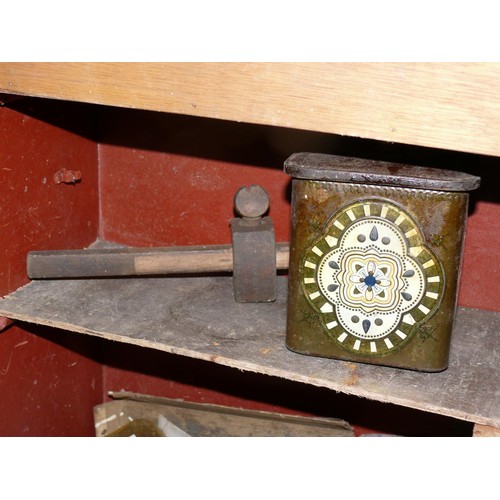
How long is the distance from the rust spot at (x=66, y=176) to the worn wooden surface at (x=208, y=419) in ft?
1.53

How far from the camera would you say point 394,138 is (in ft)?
2.76

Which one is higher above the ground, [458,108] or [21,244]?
[458,108]

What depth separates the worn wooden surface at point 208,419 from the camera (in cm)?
138

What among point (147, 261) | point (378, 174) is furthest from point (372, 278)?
point (147, 261)

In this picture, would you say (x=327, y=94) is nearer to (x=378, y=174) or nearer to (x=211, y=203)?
(x=378, y=174)

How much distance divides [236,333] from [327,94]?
435 mm

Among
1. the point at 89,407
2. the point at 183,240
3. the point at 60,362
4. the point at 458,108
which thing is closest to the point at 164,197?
the point at 183,240

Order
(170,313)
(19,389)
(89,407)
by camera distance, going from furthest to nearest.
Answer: (89,407) → (19,389) → (170,313)

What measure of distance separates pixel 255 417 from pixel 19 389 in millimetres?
446

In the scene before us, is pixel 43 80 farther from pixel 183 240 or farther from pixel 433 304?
pixel 433 304

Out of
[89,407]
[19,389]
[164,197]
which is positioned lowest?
[89,407]

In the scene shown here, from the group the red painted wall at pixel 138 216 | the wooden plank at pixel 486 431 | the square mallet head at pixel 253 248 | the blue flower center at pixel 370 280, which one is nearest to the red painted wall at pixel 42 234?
the red painted wall at pixel 138 216

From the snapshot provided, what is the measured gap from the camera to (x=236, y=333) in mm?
1133

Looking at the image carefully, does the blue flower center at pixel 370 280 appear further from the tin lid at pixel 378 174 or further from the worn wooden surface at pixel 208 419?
the worn wooden surface at pixel 208 419
